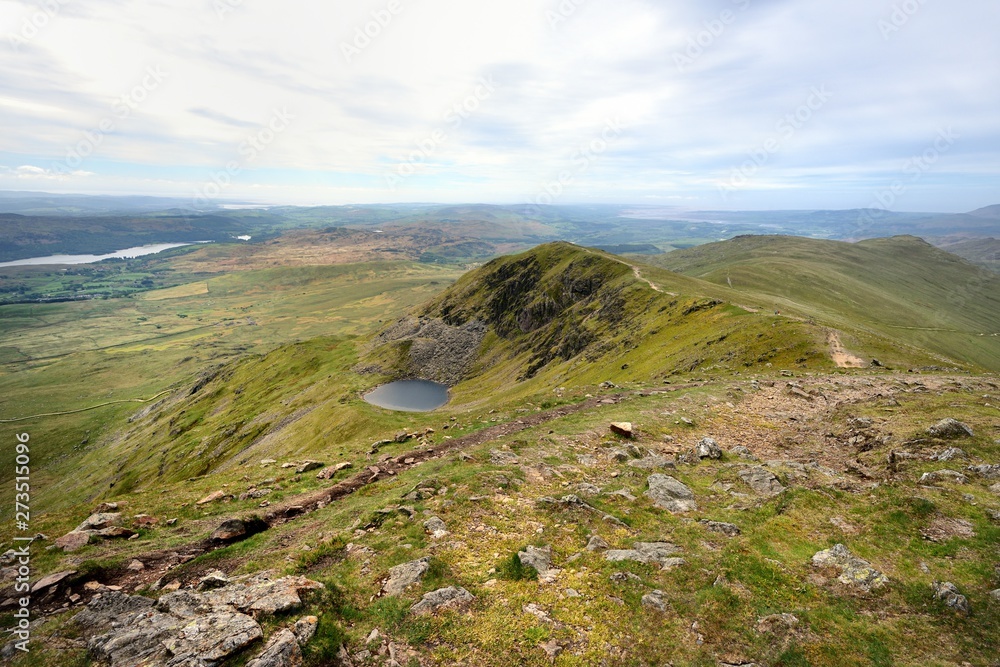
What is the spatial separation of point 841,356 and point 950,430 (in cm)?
3164

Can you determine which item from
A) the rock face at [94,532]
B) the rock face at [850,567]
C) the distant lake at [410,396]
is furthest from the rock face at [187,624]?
the distant lake at [410,396]

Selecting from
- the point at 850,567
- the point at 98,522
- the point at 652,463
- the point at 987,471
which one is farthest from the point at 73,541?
the point at 987,471

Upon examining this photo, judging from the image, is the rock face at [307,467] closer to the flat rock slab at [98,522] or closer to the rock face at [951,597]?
the flat rock slab at [98,522]

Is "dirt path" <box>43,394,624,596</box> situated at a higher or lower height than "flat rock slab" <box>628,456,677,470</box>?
lower

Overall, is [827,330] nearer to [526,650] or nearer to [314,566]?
[526,650]

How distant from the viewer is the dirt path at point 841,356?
51.2 metres

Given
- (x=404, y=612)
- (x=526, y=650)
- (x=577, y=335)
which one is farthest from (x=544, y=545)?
(x=577, y=335)

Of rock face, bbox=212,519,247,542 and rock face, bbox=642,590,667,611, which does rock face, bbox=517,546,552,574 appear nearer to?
rock face, bbox=642,590,667,611

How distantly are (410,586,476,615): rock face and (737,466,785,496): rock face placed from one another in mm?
18047

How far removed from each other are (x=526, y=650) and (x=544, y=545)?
5732 mm

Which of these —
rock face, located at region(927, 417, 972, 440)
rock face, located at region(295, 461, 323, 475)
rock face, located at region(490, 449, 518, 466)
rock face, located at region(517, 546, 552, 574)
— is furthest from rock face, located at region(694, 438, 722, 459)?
rock face, located at region(295, 461, 323, 475)

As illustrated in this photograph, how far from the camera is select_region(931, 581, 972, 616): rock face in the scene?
1409 cm

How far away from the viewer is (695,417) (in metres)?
37.5

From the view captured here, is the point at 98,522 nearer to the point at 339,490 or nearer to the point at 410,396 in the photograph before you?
the point at 339,490
